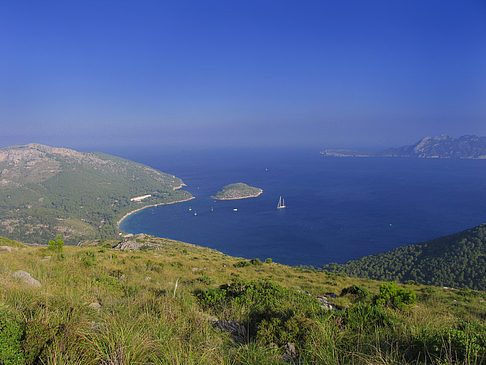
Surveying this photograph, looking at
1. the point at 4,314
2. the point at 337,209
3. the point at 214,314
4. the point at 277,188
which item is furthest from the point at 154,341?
the point at 277,188

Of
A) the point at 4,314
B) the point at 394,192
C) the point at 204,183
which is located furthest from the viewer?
the point at 204,183

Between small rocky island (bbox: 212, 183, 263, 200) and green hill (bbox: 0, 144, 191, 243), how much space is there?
2299 centimetres

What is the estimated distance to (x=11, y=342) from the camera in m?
2.40

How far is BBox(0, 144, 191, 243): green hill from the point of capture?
104812mm

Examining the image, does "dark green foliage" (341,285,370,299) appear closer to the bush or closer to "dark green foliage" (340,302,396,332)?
the bush

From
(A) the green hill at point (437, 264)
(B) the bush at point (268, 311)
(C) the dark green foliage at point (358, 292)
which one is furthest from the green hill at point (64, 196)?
(B) the bush at point (268, 311)

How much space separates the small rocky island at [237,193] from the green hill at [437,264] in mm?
92494

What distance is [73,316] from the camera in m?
3.19

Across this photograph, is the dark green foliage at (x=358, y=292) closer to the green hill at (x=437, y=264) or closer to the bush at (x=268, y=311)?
the bush at (x=268, y=311)

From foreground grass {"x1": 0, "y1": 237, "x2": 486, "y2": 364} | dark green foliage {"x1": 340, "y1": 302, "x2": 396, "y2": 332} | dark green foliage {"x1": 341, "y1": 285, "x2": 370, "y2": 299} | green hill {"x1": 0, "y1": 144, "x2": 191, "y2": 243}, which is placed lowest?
green hill {"x1": 0, "y1": 144, "x2": 191, "y2": 243}

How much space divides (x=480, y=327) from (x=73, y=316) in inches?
205

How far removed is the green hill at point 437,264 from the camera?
38875 millimetres

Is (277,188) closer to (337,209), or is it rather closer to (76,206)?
(337,209)

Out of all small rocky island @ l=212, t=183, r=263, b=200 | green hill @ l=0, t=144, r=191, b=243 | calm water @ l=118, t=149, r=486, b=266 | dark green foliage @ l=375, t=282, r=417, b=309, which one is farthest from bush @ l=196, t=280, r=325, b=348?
small rocky island @ l=212, t=183, r=263, b=200
